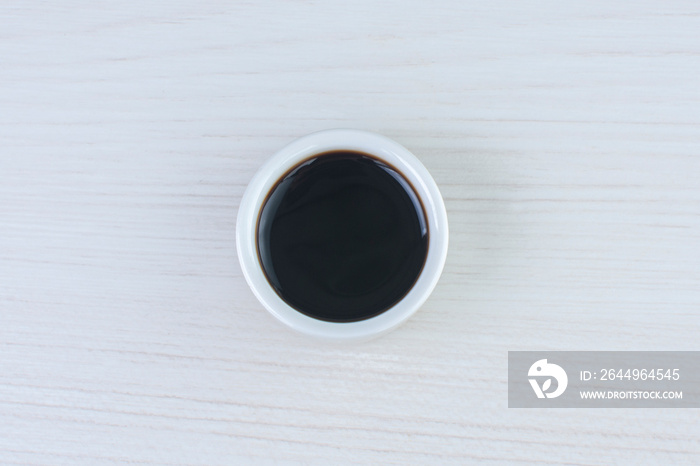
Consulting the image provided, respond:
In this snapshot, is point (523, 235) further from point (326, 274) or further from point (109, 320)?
point (109, 320)
